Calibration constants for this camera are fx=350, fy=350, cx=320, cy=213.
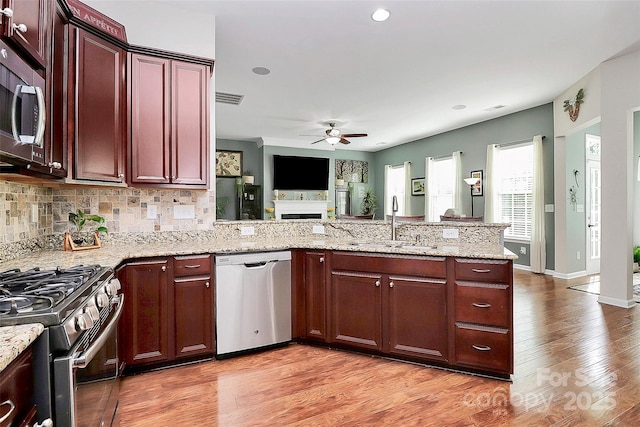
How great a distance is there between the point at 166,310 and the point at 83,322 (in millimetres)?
1408

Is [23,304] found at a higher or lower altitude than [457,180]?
lower

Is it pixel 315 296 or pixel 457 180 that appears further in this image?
pixel 457 180

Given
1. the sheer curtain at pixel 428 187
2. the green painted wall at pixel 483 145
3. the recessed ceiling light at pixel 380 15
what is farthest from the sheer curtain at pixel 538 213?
the recessed ceiling light at pixel 380 15

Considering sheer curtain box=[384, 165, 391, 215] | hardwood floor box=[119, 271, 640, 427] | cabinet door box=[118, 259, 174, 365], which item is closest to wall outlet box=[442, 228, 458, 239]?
hardwood floor box=[119, 271, 640, 427]

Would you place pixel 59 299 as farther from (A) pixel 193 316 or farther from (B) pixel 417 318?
(B) pixel 417 318

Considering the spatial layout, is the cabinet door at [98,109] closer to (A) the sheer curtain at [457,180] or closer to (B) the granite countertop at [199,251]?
(B) the granite countertop at [199,251]

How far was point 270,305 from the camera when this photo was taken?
2867mm

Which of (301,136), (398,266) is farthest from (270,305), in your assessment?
(301,136)

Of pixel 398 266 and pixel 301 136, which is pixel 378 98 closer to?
pixel 301 136

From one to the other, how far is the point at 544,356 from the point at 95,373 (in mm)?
3009

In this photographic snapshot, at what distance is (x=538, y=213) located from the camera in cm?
598

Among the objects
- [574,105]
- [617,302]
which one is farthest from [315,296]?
[574,105]

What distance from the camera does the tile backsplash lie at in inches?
89.4

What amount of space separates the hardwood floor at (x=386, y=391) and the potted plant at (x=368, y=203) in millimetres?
7503
